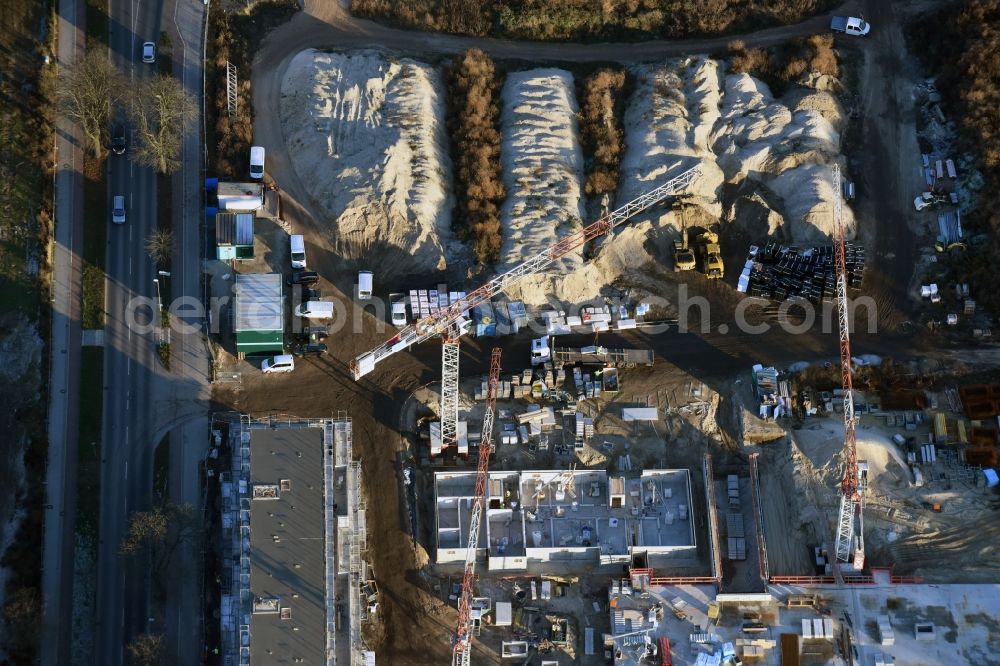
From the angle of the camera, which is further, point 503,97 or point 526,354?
point 503,97

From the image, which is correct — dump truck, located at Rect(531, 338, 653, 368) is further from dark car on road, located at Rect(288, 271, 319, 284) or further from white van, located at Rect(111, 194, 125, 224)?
white van, located at Rect(111, 194, 125, 224)

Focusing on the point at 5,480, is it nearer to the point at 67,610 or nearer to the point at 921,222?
the point at 67,610

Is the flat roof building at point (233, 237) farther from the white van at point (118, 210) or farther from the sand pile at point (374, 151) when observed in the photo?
the white van at point (118, 210)

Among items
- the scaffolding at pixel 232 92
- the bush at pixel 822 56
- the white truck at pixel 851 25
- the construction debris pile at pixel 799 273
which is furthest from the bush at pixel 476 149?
the white truck at pixel 851 25

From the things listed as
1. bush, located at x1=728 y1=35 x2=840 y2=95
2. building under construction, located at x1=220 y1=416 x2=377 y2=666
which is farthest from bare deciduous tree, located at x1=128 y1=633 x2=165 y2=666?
bush, located at x1=728 y1=35 x2=840 y2=95

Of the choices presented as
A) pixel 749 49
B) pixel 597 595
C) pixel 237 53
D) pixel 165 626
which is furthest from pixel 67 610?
pixel 749 49
